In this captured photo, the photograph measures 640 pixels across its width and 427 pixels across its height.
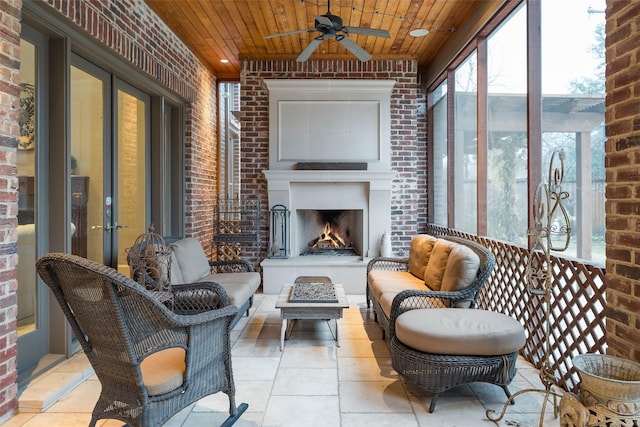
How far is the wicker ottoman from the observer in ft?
7.36

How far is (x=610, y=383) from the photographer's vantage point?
1.61 metres

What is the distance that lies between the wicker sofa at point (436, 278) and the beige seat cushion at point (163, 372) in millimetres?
1515

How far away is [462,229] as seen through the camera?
15.9 feet

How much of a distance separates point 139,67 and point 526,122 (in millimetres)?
3508

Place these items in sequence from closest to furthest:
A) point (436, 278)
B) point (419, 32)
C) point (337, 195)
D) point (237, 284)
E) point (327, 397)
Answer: point (327, 397) < point (436, 278) < point (237, 284) < point (419, 32) < point (337, 195)

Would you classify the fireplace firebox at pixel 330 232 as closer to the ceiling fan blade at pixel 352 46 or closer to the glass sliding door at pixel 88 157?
the ceiling fan blade at pixel 352 46

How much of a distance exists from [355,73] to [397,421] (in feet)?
15.5

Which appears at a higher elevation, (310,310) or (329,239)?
(329,239)

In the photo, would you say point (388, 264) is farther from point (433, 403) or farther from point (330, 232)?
point (433, 403)

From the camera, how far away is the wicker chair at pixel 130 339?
5.20 ft

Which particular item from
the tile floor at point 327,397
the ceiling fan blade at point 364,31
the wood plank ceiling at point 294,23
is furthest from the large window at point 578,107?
the wood plank ceiling at point 294,23

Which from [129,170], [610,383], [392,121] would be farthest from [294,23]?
[610,383]

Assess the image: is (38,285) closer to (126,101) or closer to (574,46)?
(126,101)

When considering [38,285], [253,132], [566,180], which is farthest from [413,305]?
[253,132]
